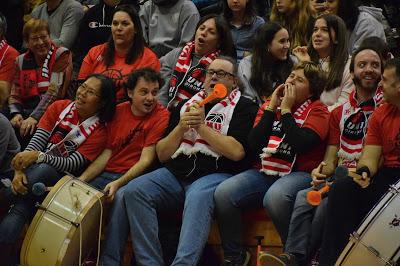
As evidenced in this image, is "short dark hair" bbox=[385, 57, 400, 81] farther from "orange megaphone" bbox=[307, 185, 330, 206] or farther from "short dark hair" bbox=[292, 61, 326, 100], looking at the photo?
"orange megaphone" bbox=[307, 185, 330, 206]

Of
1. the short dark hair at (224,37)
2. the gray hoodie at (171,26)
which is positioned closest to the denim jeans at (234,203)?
the short dark hair at (224,37)

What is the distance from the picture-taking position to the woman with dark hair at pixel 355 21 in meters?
6.00

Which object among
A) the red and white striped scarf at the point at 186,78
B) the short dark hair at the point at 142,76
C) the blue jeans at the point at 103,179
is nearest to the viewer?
the blue jeans at the point at 103,179

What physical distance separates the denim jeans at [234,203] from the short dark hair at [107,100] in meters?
0.96

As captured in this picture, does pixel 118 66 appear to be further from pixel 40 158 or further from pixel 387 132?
pixel 387 132

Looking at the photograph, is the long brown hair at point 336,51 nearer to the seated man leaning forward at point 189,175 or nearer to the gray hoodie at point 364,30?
the gray hoodie at point 364,30

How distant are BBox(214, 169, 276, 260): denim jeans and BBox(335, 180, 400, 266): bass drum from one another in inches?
36.2

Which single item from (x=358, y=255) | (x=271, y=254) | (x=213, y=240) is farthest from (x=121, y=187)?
(x=358, y=255)

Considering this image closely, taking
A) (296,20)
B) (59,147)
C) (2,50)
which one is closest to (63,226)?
(59,147)

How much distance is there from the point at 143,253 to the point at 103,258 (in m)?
0.26

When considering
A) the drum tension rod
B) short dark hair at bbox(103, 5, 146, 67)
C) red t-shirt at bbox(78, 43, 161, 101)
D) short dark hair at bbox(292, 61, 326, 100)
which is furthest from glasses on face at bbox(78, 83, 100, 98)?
short dark hair at bbox(292, 61, 326, 100)

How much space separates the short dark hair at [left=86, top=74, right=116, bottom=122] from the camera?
218 inches

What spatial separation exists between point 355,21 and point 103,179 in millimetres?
2046

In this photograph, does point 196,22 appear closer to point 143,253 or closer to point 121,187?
point 121,187
